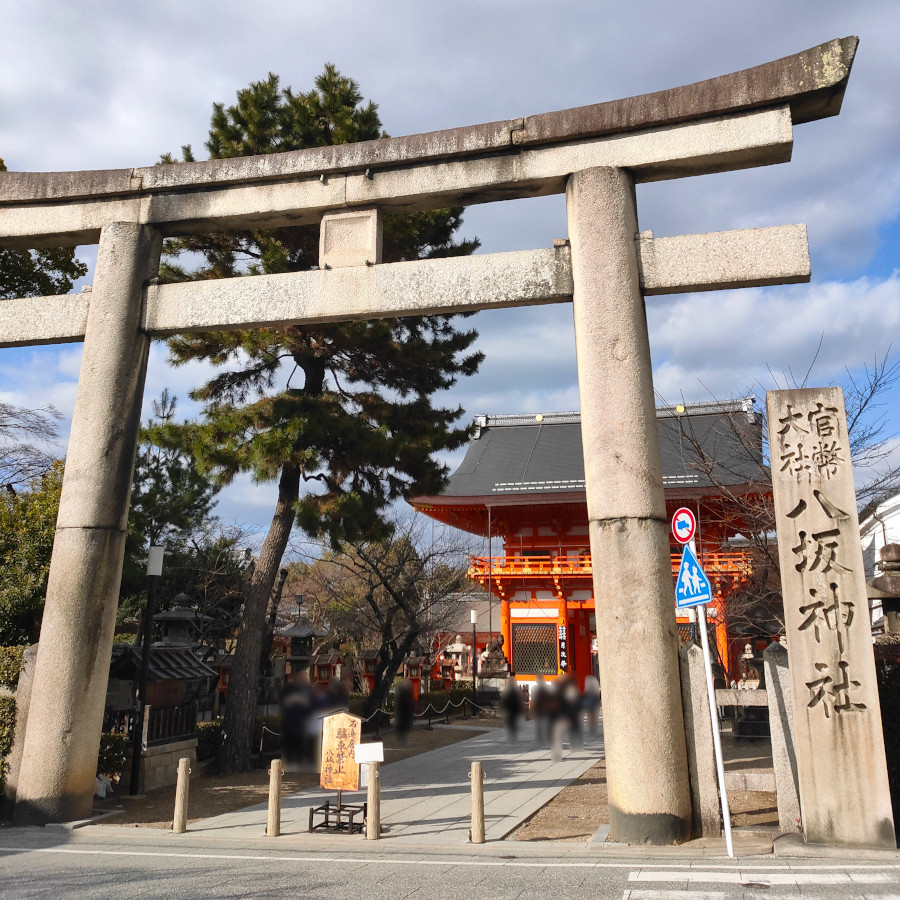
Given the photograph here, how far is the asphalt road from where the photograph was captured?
15.8 feet

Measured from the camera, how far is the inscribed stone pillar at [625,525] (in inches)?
242

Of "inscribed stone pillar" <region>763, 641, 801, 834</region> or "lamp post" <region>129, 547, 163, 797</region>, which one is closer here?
"inscribed stone pillar" <region>763, 641, 801, 834</region>

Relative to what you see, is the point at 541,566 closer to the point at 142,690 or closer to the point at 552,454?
the point at 552,454

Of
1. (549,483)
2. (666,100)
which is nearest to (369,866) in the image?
(666,100)

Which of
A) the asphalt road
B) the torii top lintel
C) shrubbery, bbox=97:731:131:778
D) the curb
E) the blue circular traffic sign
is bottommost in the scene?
the asphalt road

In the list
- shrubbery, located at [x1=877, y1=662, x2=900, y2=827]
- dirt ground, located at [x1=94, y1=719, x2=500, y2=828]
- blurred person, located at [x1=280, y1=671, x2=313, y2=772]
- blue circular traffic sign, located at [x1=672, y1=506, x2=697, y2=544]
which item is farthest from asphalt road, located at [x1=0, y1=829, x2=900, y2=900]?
blue circular traffic sign, located at [x1=672, y1=506, x2=697, y2=544]

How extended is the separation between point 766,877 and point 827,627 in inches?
77.1

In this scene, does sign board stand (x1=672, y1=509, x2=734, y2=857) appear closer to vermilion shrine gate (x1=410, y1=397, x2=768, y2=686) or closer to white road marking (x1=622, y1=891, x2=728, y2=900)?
white road marking (x1=622, y1=891, x2=728, y2=900)

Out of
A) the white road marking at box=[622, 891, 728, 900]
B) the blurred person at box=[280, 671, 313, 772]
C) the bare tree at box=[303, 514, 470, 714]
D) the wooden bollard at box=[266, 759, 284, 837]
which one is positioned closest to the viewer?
the white road marking at box=[622, 891, 728, 900]

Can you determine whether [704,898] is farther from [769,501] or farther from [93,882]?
[769,501]

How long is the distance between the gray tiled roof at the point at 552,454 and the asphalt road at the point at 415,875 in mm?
14392

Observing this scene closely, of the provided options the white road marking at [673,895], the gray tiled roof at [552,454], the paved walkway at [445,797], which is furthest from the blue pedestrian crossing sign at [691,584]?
the gray tiled roof at [552,454]

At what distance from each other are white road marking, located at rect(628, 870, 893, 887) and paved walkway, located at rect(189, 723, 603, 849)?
85.0 inches

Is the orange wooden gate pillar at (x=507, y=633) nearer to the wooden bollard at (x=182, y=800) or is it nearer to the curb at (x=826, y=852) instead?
the wooden bollard at (x=182, y=800)
